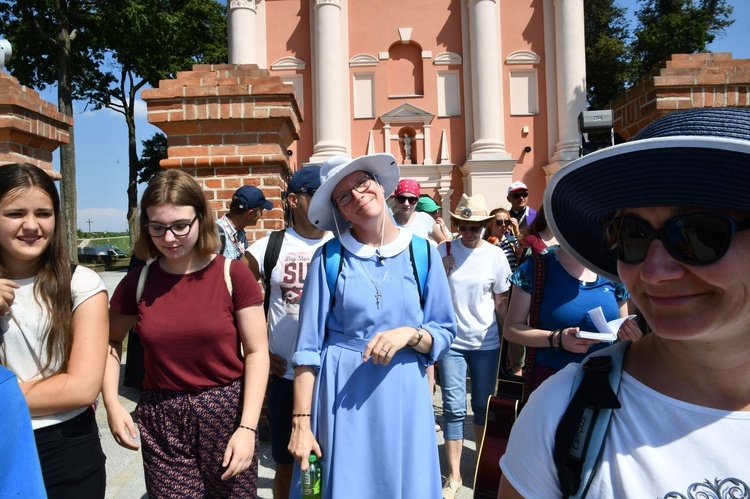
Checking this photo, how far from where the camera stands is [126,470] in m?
3.84

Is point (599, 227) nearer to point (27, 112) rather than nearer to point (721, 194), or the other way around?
point (721, 194)

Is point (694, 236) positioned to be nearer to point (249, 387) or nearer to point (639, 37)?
point (249, 387)

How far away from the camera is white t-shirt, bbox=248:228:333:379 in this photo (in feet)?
10.5

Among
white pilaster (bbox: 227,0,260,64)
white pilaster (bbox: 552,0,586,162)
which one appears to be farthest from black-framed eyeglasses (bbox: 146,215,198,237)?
white pilaster (bbox: 227,0,260,64)

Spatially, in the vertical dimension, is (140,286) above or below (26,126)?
below

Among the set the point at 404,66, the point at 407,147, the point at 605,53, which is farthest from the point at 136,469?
the point at 605,53

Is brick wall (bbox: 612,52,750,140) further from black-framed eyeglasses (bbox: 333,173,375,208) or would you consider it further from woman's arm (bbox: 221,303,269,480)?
woman's arm (bbox: 221,303,269,480)

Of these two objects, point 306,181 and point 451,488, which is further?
point 451,488

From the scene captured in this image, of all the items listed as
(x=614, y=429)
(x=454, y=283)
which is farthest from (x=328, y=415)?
(x=454, y=283)

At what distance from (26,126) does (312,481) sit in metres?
3.23

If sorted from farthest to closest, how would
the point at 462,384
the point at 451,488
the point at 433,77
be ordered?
the point at 433,77 → the point at 462,384 → the point at 451,488

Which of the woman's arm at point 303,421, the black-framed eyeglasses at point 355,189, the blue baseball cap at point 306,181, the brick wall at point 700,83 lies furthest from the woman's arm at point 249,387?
the brick wall at point 700,83

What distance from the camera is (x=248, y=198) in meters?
3.91

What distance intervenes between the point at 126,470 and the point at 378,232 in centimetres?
268
